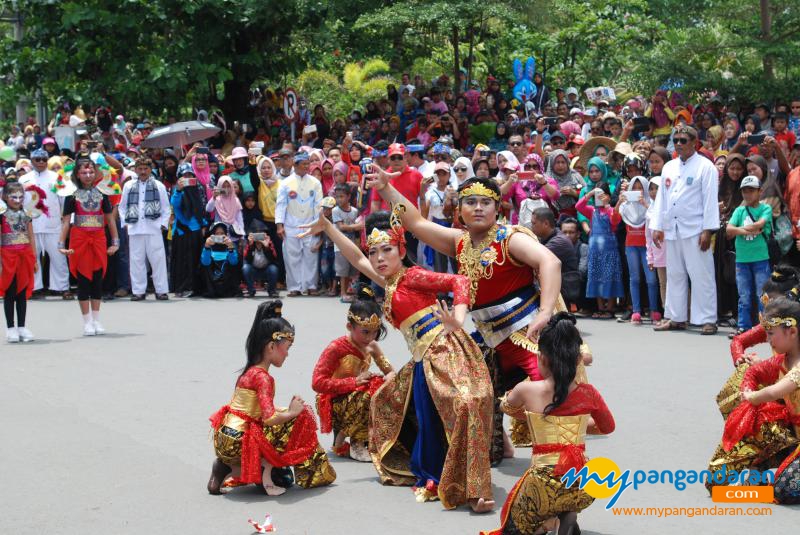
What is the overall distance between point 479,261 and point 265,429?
5.12ft

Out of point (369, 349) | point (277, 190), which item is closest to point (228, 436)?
point (369, 349)

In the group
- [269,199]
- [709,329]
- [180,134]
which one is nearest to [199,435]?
[709,329]

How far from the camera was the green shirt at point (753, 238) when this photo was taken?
447 inches

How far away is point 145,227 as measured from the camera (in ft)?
51.9

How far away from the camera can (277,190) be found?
16.2m

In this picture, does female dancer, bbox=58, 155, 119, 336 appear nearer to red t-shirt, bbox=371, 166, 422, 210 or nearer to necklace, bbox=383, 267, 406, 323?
red t-shirt, bbox=371, 166, 422, 210

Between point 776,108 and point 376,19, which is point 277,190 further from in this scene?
point 776,108

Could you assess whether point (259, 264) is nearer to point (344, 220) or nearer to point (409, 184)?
point (344, 220)

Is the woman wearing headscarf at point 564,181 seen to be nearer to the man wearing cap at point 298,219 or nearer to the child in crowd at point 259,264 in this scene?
the man wearing cap at point 298,219

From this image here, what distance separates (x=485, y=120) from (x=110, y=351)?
1036cm

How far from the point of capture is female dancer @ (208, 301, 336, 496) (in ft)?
21.1

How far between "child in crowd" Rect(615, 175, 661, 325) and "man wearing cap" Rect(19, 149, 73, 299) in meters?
7.90

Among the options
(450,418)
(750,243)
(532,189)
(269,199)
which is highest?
(532,189)

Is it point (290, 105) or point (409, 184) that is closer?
point (409, 184)
